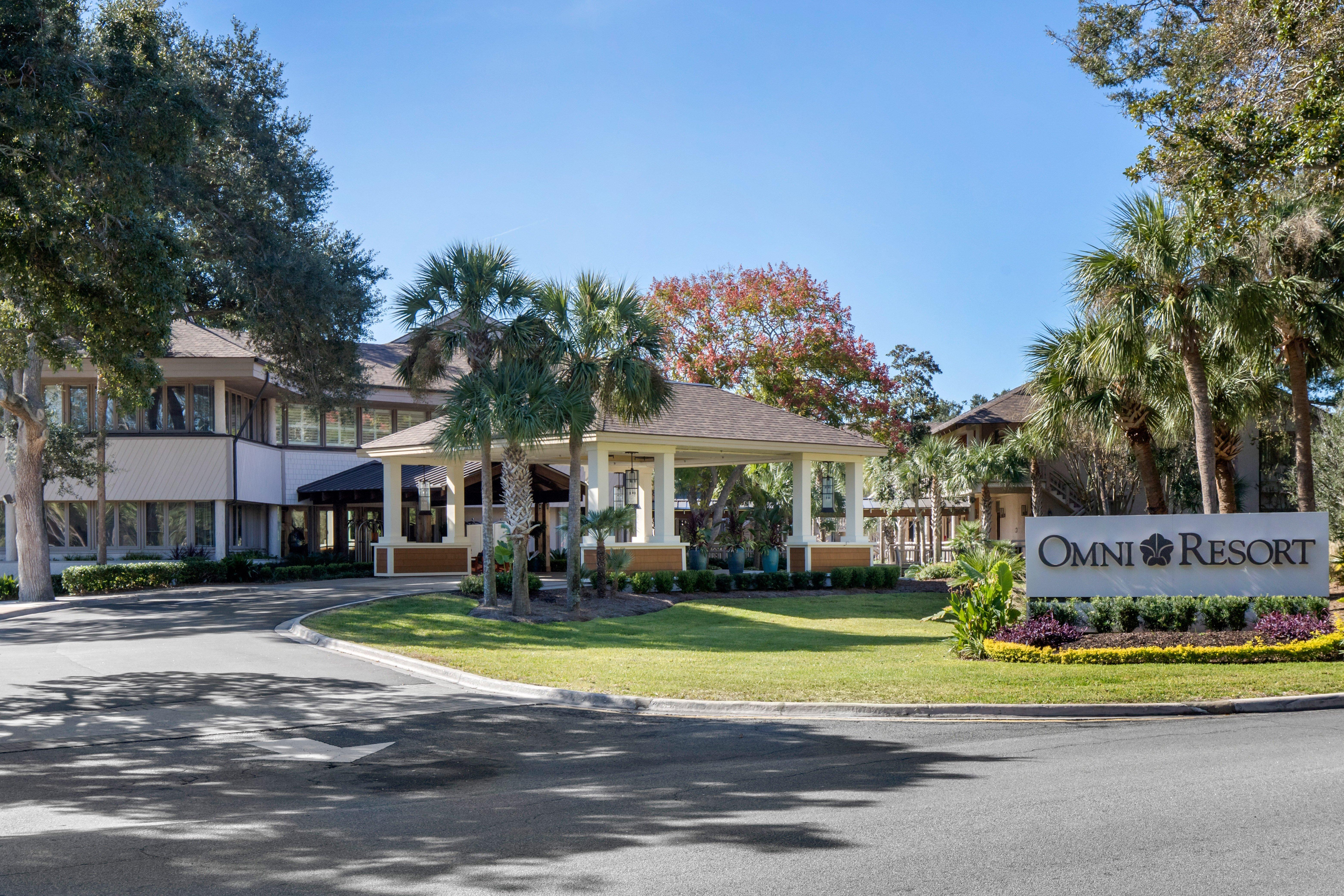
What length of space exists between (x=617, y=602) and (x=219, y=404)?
60.0 feet

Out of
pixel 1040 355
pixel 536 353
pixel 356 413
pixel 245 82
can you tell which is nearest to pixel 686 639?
pixel 536 353

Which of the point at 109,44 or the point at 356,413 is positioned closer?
the point at 109,44

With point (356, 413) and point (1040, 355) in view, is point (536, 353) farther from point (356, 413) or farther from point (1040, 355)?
point (356, 413)

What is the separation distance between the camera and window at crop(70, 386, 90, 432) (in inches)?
1411

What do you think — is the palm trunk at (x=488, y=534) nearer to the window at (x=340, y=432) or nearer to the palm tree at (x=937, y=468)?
the window at (x=340, y=432)

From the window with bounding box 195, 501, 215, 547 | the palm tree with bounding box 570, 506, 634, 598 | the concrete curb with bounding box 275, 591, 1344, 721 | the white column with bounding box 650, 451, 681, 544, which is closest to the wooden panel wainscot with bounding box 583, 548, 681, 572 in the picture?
the white column with bounding box 650, 451, 681, 544

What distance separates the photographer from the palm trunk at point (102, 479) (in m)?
30.4

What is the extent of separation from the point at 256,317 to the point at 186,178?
374 cm

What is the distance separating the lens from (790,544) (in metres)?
31.5

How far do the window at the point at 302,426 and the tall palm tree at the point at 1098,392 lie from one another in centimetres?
2751

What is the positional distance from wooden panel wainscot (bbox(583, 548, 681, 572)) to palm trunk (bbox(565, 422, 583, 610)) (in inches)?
168

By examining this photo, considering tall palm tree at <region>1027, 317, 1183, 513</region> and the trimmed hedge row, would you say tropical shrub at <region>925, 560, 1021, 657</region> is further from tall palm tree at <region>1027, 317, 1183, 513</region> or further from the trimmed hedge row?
the trimmed hedge row

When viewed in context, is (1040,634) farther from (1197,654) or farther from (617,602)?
(617,602)

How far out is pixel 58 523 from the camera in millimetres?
36188
